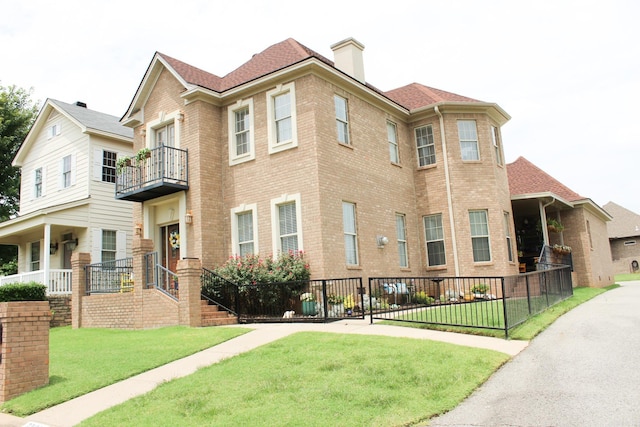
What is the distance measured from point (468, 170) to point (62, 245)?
16831 mm

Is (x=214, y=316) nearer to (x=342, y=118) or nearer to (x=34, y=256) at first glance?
(x=342, y=118)

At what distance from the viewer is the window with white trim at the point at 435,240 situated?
18.8 metres

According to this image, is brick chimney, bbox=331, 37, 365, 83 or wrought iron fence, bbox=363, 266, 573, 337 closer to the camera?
wrought iron fence, bbox=363, 266, 573, 337

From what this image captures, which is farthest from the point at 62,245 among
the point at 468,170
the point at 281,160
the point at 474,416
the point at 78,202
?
the point at 474,416

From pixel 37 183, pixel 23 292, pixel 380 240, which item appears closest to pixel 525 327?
pixel 380 240

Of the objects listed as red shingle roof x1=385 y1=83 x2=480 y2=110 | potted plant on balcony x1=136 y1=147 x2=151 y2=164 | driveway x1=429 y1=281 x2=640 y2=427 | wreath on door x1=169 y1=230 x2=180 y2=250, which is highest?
red shingle roof x1=385 y1=83 x2=480 y2=110

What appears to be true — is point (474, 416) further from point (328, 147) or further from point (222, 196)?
point (222, 196)

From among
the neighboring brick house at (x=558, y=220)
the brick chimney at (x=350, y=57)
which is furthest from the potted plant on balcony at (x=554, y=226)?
the brick chimney at (x=350, y=57)

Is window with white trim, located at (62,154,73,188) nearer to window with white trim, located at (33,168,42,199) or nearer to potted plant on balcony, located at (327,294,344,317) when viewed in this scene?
window with white trim, located at (33,168,42,199)

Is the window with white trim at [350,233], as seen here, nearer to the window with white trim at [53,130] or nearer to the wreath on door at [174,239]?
the wreath on door at [174,239]

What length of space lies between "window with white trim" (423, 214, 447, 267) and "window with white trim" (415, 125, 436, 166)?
2100 mm

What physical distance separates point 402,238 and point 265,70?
24.0 feet

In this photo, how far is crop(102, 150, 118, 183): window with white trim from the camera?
22547 millimetres

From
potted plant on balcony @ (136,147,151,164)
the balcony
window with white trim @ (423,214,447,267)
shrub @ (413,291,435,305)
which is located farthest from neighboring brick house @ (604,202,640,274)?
potted plant on balcony @ (136,147,151,164)
